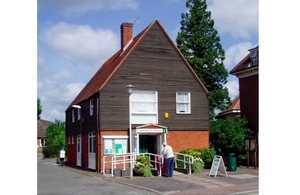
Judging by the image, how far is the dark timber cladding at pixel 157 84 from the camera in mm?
22734

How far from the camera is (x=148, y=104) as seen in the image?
2348 cm

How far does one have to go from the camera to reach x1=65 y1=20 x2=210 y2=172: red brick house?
886 inches

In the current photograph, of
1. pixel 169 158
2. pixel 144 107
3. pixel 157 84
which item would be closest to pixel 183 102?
pixel 157 84

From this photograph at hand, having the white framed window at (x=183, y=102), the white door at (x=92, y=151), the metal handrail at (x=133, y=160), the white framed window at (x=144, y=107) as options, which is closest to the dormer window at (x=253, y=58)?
the white framed window at (x=183, y=102)

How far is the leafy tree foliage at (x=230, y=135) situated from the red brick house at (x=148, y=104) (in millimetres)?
1065

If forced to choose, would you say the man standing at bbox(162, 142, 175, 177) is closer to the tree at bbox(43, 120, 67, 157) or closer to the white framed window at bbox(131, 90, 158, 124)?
the white framed window at bbox(131, 90, 158, 124)

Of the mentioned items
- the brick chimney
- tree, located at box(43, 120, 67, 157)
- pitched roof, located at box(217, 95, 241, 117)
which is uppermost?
the brick chimney

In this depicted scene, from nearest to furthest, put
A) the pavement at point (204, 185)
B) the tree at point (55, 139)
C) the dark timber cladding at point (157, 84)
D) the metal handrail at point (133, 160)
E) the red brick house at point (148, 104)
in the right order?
the pavement at point (204, 185) → the metal handrail at point (133, 160) → the red brick house at point (148, 104) → the dark timber cladding at point (157, 84) → the tree at point (55, 139)

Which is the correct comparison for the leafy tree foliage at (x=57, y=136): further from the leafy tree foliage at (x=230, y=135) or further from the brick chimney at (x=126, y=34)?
the leafy tree foliage at (x=230, y=135)

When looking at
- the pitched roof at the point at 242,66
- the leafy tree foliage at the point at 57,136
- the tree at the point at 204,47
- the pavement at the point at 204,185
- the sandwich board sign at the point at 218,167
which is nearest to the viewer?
the pavement at the point at 204,185

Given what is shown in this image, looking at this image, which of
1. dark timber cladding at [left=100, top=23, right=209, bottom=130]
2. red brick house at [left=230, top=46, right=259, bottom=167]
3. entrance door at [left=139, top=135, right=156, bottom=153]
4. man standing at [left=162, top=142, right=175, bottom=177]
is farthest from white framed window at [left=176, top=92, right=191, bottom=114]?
man standing at [left=162, top=142, right=175, bottom=177]

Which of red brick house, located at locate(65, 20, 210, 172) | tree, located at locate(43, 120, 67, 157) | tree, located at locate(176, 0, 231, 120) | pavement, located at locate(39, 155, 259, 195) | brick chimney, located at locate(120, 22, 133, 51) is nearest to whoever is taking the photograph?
pavement, located at locate(39, 155, 259, 195)

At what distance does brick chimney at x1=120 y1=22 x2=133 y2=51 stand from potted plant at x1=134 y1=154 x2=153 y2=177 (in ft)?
26.4
